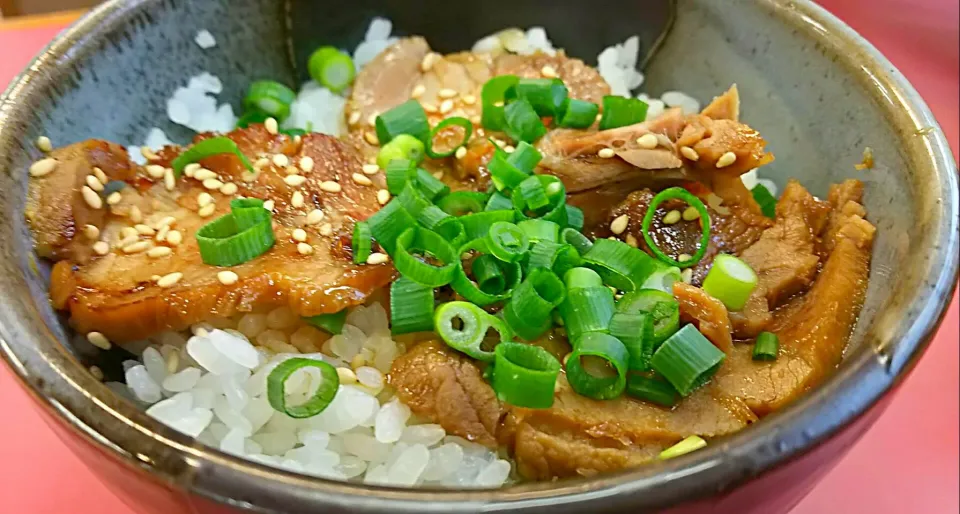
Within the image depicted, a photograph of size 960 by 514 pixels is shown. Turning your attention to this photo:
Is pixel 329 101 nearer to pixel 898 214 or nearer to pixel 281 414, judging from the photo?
pixel 281 414

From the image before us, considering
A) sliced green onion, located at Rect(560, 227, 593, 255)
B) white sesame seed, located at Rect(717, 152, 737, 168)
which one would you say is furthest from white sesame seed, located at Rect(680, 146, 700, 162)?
sliced green onion, located at Rect(560, 227, 593, 255)

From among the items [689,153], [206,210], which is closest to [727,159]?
[689,153]

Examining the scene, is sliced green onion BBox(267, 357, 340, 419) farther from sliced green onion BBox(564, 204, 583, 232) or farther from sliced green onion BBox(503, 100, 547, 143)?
sliced green onion BBox(503, 100, 547, 143)

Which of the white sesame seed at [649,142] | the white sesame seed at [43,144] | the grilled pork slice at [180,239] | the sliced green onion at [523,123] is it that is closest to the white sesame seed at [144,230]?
the grilled pork slice at [180,239]

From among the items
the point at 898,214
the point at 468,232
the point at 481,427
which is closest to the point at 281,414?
the point at 481,427

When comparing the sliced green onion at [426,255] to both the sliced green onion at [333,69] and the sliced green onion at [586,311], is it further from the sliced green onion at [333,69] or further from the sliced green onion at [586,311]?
the sliced green onion at [333,69]

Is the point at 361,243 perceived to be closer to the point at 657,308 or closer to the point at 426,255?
the point at 426,255
